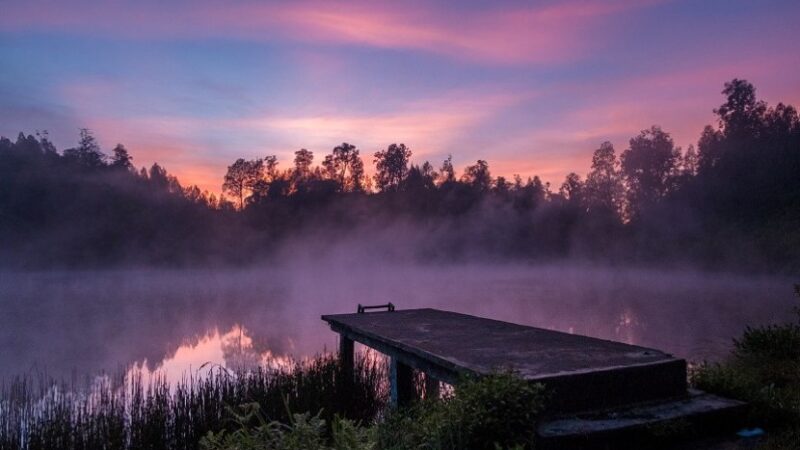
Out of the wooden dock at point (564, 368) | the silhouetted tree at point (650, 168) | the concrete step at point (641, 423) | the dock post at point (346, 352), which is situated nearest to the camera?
the concrete step at point (641, 423)

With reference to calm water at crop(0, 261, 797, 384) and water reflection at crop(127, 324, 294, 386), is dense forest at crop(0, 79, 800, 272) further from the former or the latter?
water reflection at crop(127, 324, 294, 386)

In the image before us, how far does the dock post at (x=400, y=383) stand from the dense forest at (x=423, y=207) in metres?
41.9

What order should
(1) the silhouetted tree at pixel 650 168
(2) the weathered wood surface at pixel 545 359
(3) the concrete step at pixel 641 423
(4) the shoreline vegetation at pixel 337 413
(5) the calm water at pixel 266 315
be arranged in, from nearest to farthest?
1. (4) the shoreline vegetation at pixel 337 413
2. (3) the concrete step at pixel 641 423
3. (2) the weathered wood surface at pixel 545 359
4. (5) the calm water at pixel 266 315
5. (1) the silhouetted tree at pixel 650 168

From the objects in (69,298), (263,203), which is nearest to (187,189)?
(263,203)

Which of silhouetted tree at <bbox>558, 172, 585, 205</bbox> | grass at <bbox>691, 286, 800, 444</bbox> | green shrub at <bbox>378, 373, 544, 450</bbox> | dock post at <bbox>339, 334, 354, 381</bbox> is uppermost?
silhouetted tree at <bbox>558, 172, 585, 205</bbox>

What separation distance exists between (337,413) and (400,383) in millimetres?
1409

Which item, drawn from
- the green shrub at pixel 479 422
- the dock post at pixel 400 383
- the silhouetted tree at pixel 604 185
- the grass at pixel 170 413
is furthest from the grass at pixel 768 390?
the silhouetted tree at pixel 604 185

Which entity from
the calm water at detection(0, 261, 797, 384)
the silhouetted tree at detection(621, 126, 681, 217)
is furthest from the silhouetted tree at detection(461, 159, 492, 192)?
the calm water at detection(0, 261, 797, 384)

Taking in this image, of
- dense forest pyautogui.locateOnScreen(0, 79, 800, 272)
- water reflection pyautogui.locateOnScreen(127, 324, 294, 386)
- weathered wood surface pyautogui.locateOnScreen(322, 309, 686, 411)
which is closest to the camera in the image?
weathered wood surface pyautogui.locateOnScreen(322, 309, 686, 411)

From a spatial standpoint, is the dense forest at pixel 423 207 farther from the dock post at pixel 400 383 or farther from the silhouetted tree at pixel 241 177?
the dock post at pixel 400 383

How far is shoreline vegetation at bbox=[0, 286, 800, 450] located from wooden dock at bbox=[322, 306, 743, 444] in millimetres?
269

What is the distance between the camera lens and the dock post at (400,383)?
24.9ft

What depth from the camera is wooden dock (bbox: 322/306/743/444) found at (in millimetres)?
4719

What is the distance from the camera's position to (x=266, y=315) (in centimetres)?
2377
